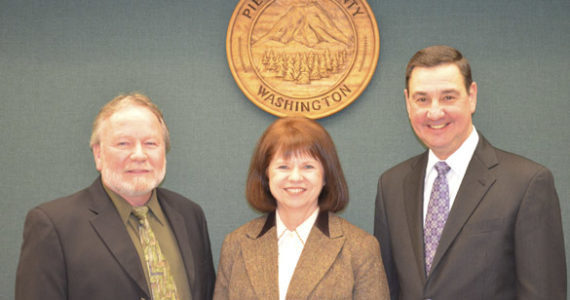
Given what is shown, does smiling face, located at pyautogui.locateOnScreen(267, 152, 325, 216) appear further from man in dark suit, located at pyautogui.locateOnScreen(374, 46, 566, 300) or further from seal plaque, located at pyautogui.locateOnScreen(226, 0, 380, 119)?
seal plaque, located at pyautogui.locateOnScreen(226, 0, 380, 119)

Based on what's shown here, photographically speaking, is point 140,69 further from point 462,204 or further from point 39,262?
point 462,204

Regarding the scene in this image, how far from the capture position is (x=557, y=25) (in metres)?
2.73

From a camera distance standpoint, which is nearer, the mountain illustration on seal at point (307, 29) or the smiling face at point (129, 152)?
the smiling face at point (129, 152)

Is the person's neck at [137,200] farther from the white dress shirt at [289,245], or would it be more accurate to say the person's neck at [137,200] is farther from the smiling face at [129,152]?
the white dress shirt at [289,245]

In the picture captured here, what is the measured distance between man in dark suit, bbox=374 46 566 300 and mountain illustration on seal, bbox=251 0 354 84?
2.72 ft

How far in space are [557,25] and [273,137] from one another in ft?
6.31

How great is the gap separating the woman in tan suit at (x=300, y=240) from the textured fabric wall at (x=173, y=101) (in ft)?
2.97

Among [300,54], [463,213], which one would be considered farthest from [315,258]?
[300,54]

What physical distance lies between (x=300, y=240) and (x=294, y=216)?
0.32 feet

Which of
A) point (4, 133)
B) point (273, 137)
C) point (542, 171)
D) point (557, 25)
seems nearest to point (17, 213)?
point (4, 133)

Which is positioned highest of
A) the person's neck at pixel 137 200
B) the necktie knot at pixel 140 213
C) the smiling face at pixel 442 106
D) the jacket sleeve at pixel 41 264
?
the smiling face at pixel 442 106

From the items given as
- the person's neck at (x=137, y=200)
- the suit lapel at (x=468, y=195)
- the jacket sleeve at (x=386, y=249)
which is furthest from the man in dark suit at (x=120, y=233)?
the suit lapel at (x=468, y=195)

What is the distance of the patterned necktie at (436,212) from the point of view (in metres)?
1.87

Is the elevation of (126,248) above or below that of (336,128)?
below
